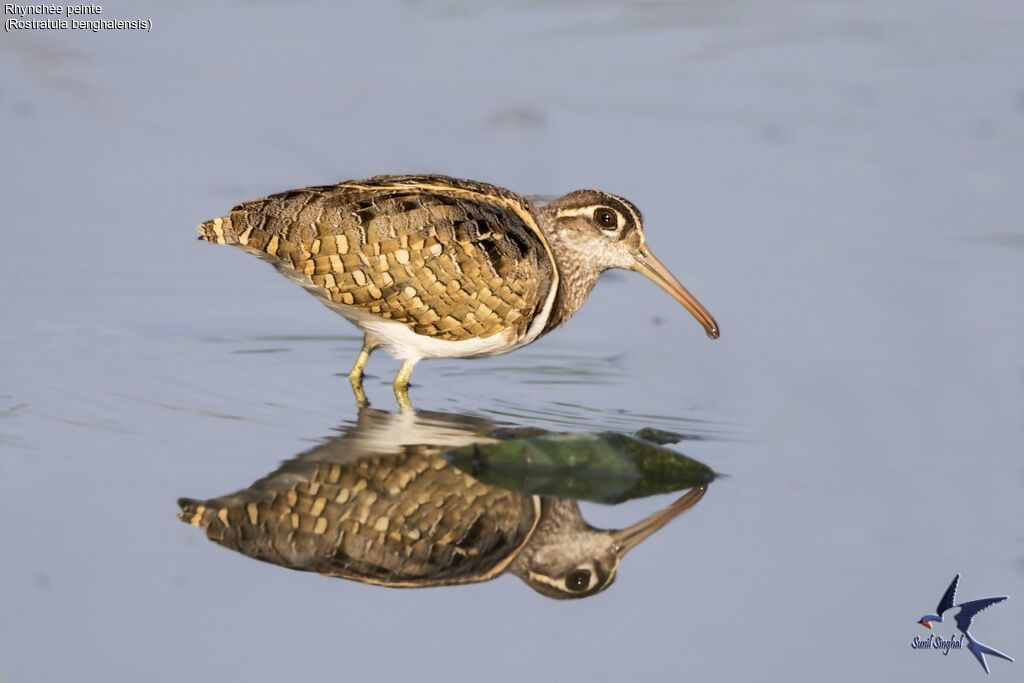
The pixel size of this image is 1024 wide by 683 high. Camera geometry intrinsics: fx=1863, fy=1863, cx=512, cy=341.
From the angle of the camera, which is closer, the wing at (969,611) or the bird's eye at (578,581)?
the wing at (969,611)

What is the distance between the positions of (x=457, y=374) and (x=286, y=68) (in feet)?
15.6

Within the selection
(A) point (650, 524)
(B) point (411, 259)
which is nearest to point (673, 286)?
(B) point (411, 259)

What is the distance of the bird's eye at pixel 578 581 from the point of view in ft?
27.3

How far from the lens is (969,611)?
27.0 feet

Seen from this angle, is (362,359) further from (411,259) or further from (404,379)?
(411,259)

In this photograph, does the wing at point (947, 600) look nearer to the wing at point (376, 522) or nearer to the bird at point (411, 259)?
the wing at point (376, 522)

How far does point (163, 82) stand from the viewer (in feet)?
50.0

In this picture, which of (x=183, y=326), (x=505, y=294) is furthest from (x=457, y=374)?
(x=183, y=326)

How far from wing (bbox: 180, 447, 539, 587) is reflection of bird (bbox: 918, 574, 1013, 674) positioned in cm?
189

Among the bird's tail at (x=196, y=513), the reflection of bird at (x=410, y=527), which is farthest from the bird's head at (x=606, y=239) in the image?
the bird's tail at (x=196, y=513)

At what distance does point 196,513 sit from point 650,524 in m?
2.14

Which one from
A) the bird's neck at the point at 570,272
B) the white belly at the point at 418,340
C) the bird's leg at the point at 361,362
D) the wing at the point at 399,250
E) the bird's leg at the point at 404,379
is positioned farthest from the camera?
the bird's neck at the point at 570,272

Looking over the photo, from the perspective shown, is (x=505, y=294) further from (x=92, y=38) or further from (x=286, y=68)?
(x=92, y=38)

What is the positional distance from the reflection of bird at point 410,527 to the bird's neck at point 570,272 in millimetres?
2380
